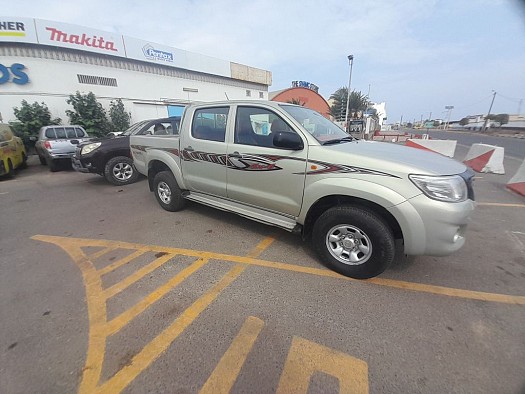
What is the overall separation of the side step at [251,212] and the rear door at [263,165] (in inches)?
3.7

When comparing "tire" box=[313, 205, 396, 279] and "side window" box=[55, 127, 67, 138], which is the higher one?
"side window" box=[55, 127, 67, 138]

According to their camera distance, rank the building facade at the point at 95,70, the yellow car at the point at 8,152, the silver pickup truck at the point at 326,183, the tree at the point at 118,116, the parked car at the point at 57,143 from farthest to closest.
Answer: the tree at the point at 118,116, the building facade at the point at 95,70, the parked car at the point at 57,143, the yellow car at the point at 8,152, the silver pickup truck at the point at 326,183

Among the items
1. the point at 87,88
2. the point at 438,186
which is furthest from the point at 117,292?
the point at 87,88

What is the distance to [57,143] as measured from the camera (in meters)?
8.78

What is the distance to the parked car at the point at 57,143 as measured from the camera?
875cm

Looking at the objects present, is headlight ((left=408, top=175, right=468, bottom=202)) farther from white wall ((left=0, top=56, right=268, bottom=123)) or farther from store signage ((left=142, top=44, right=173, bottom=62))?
Answer: store signage ((left=142, top=44, right=173, bottom=62))

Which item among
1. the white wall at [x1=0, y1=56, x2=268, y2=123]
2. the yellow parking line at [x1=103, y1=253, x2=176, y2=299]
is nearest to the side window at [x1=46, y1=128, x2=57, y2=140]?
the white wall at [x1=0, y1=56, x2=268, y2=123]

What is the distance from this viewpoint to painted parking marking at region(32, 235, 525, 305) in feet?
8.33

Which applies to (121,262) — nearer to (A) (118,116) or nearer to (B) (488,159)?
(B) (488,159)

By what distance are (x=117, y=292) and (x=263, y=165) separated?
85.7 inches

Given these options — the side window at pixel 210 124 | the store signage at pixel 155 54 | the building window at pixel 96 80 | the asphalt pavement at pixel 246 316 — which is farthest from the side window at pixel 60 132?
the store signage at pixel 155 54

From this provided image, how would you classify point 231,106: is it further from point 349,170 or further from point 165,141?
point 349,170

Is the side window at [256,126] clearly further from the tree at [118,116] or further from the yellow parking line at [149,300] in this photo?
the tree at [118,116]

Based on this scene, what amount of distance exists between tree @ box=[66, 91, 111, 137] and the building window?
1.04m
